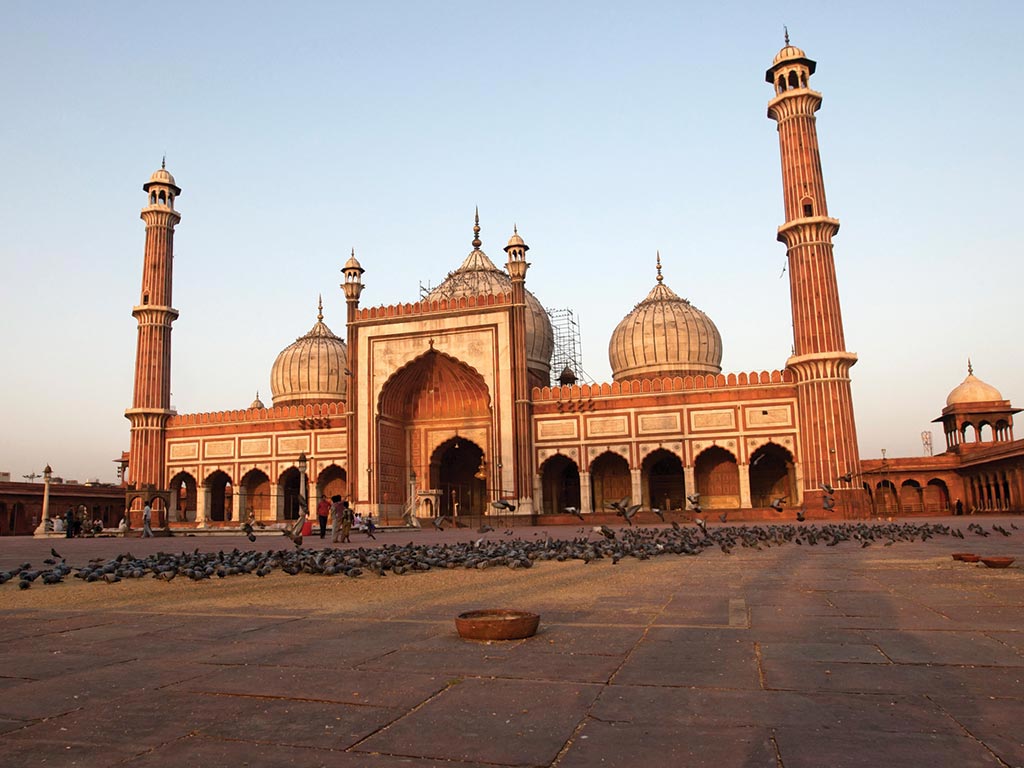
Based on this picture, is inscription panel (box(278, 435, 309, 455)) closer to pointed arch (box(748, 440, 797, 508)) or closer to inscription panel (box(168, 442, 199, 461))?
inscription panel (box(168, 442, 199, 461))

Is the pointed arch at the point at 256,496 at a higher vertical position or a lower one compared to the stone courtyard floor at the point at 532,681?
higher

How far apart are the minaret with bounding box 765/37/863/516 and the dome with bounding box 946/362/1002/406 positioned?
45.8 ft

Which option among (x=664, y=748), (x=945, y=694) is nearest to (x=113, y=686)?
(x=664, y=748)

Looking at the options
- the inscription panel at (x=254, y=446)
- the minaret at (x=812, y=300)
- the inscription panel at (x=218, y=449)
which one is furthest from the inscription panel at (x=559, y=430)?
the inscription panel at (x=218, y=449)

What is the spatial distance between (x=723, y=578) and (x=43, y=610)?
5.51 metres

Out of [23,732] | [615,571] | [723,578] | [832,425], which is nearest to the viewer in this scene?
[23,732]

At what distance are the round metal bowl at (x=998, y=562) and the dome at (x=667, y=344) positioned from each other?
30741 millimetres

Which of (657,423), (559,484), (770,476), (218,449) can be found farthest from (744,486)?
(218,449)

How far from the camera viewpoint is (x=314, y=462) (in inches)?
1447

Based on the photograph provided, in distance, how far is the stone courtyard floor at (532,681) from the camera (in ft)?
7.30

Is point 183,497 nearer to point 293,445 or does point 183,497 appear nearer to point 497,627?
point 293,445

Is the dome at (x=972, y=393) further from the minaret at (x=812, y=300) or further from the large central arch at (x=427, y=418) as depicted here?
the large central arch at (x=427, y=418)

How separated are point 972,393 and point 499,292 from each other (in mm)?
24383

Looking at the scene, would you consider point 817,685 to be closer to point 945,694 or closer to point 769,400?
point 945,694
